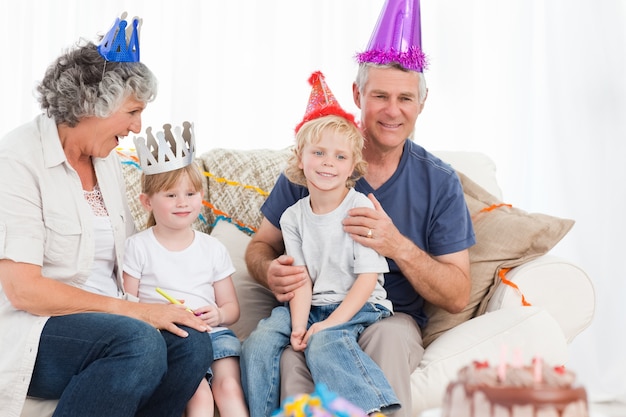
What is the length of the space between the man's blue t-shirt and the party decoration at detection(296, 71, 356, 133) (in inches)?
9.9

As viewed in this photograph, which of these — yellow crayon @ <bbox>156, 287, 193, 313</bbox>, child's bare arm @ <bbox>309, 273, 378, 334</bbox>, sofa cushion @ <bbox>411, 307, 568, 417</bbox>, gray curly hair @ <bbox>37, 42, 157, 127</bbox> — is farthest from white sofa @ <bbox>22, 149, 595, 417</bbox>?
gray curly hair @ <bbox>37, 42, 157, 127</bbox>

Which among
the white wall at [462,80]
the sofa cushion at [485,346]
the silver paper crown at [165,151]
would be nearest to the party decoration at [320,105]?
the silver paper crown at [165,151]

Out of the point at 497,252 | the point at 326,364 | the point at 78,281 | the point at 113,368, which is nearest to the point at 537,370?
the point at 326,364

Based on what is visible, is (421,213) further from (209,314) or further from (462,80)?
(462,80)

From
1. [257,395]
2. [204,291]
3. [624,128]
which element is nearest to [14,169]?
[204,291]

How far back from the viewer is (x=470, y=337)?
2180 millimetres

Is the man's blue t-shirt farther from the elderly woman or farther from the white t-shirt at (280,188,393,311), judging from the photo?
the elderly woman

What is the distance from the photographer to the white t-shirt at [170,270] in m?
2.24

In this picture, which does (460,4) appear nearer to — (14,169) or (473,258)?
(473,258)

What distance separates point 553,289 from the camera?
93.2 inches

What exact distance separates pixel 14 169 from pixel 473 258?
1.35m

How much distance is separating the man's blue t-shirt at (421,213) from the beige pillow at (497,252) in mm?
69

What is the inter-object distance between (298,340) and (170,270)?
1.42 feet

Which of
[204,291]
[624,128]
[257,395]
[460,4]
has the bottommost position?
[257,395]
